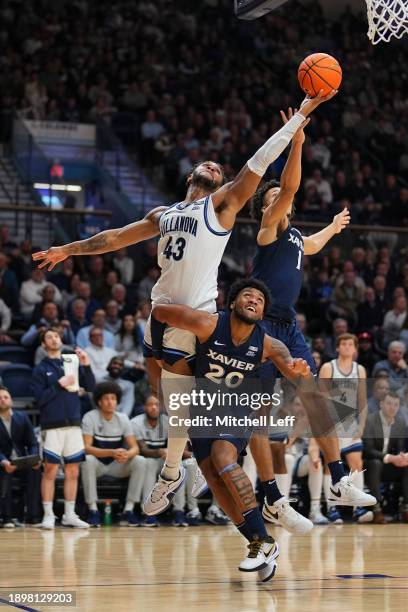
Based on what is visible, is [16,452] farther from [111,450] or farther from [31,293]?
[31,293]

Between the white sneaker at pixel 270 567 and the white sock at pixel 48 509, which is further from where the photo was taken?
the white sock at pixel 48 509

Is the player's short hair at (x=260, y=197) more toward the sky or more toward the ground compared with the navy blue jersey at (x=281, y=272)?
more toward the sky

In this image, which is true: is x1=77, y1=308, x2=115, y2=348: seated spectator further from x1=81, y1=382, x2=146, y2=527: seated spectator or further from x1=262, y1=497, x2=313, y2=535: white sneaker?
x1=262, y1=497, x2=313, y2=535: white sneaker

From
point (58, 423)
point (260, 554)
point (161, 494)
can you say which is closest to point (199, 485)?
point (161, 494)

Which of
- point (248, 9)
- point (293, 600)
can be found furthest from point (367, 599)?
point (248, 9)

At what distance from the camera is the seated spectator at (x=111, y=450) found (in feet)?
44.2

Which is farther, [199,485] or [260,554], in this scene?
[199,485]

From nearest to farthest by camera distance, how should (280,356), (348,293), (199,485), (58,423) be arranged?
(280,356) → (199,485) → (58,423) → (348,293)

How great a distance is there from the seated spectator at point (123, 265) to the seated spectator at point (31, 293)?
1.78 m

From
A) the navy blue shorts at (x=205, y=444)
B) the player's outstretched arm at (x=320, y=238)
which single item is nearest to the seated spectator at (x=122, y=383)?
the player's outstretched arm at (x=320, y=238)

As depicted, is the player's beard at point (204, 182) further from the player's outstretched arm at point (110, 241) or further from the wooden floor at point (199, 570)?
the wooden floor at point (199, 570)

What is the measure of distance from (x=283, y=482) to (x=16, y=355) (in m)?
4.58

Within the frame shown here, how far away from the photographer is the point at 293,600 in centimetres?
720

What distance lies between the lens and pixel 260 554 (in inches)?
313
